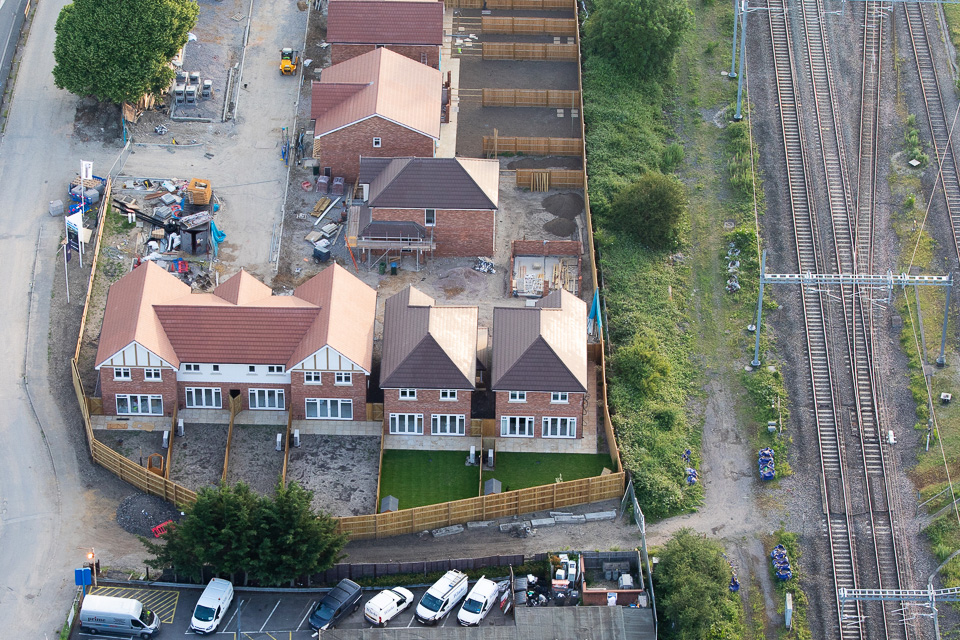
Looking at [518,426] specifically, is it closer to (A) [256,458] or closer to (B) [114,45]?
(A) [256,458]

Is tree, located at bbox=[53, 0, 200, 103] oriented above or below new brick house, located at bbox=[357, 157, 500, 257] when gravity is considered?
above

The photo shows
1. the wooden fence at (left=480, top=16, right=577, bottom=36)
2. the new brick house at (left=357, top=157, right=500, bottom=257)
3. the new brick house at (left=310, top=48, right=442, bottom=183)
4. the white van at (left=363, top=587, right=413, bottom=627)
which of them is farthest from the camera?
the wooden fence at (left=480, top=16, right=577, bottom=36)

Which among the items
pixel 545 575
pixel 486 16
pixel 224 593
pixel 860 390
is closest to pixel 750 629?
pixel 545 575

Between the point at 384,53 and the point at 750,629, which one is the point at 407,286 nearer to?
the point at 384,53

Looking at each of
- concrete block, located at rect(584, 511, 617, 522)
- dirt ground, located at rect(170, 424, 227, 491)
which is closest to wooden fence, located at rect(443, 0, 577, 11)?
dirt ground, located at rect(170, 424, 227, 491)

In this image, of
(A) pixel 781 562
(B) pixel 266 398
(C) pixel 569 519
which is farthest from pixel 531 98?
(A) pixel 781 562

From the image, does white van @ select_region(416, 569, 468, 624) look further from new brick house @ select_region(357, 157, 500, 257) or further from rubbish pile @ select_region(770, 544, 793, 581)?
new brick house @ select_region(357, 157, 500, 257)
